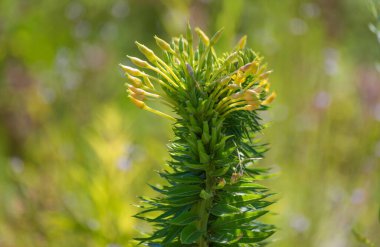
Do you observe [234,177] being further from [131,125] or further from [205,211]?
[131,125]

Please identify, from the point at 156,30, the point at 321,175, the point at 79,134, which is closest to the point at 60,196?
the point at 79,134

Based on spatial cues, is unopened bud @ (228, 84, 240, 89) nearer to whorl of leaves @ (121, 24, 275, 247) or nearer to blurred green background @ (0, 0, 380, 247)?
whorl of leaves @ (121, 24, 275, 247)

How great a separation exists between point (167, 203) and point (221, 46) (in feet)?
2.72

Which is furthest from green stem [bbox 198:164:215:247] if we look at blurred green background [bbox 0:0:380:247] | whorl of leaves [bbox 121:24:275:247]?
blurred green background [bbox 0:0:380:247]

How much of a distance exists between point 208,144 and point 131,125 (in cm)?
101

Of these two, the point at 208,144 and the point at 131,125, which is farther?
the point at 131,125

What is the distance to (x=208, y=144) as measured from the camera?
508mm

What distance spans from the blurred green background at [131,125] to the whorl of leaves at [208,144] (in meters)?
0.39

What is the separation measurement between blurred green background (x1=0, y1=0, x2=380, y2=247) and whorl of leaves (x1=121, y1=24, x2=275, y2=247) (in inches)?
15.2

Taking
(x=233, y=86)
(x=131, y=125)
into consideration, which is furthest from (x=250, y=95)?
(x=131, y=125)

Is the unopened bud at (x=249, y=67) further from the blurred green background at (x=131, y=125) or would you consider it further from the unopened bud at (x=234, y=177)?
the blurred green background at (x=131, y=125)

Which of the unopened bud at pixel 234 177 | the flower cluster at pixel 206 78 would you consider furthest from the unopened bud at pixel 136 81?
the unopened bud at pixel 234 177

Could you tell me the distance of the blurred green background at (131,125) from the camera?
4.00 ft

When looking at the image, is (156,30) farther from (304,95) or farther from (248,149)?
(248,149)
